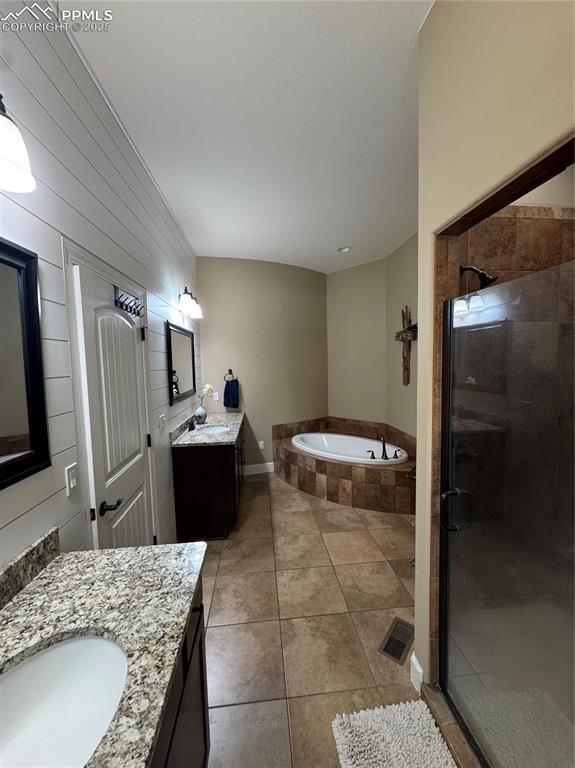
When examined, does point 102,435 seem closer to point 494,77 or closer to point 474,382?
point 474,382

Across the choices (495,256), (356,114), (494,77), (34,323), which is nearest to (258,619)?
(34,323)

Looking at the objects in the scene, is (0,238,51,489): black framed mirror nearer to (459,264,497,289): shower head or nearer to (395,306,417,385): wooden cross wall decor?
(459,264,497,289): shower head

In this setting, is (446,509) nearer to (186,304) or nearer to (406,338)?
(406,338)

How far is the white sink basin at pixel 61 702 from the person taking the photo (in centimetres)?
65

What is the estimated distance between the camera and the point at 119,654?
760 mm

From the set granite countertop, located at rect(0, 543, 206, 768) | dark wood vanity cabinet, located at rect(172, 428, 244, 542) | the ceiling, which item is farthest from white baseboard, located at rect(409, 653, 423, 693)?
the ceiling

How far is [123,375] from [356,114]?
1965 mm

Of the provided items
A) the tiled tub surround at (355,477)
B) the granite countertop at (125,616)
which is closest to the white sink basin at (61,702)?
the granite countertop at (125,616)

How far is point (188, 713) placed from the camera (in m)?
0.90

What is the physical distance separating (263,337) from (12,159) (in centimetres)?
351

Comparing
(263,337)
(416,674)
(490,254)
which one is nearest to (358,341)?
(263,337)

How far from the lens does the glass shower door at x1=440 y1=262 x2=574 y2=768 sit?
36.6 inches

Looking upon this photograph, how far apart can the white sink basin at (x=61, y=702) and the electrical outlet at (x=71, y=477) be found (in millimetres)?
578

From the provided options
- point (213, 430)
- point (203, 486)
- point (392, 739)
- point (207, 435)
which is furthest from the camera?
point (213, 430)
